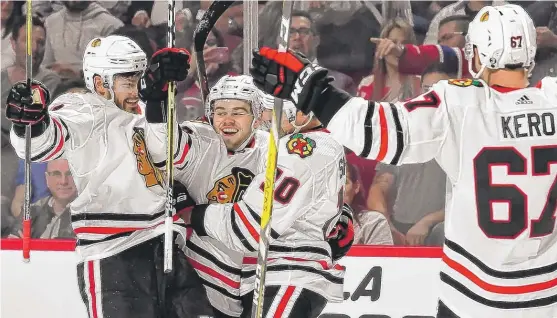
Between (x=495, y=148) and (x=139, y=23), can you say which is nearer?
(x=495, y=148)

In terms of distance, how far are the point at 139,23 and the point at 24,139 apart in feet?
4.34

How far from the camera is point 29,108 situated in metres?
2.58

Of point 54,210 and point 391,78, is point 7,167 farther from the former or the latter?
point 391,78

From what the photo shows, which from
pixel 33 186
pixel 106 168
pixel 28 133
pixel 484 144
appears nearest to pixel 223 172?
pixel 106 168

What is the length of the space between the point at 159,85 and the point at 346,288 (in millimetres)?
1507

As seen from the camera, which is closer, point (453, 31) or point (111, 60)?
point (111, 60)

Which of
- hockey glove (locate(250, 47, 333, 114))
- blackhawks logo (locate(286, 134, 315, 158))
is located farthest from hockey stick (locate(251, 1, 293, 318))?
blackhawks logo (locate(286, 134, 315, 158))

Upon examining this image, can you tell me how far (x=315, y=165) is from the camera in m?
2.57

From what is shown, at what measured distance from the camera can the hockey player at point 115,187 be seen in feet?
8.90

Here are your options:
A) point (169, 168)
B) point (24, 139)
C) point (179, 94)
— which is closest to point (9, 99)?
point (24, 139)

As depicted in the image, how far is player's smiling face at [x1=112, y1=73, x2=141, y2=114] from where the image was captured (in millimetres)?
2831

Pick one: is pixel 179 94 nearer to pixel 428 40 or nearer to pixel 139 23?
pixel 139 23

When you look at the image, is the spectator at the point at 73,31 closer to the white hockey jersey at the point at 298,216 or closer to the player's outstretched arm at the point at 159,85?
the player's outstretched arm at the point at 159,85

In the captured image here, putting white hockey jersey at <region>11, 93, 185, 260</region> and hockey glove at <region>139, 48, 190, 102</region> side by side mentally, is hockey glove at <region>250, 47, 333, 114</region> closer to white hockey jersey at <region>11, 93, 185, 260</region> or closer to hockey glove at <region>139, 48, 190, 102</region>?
hockey glove at <region>139, 48, 190, 102</region>
